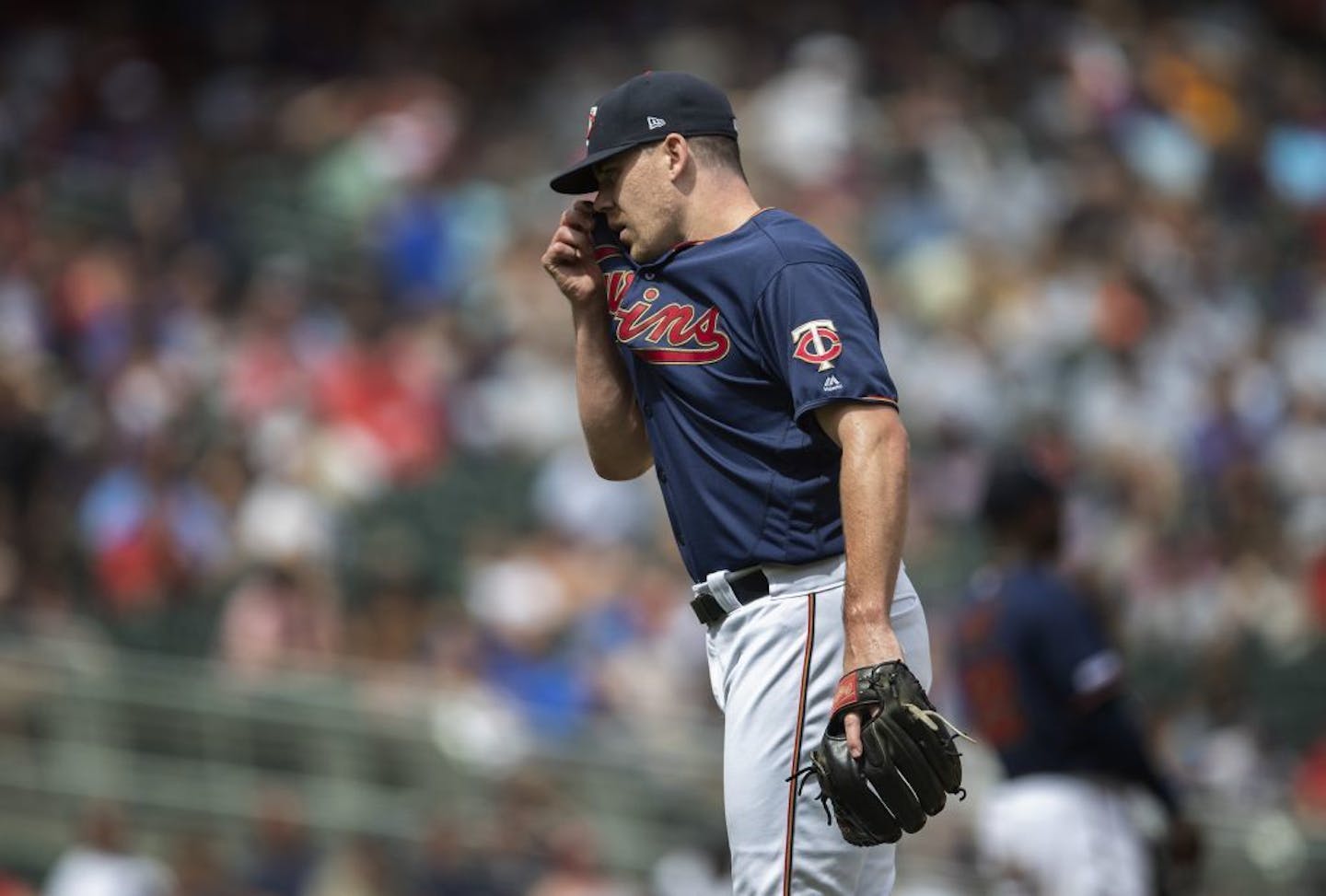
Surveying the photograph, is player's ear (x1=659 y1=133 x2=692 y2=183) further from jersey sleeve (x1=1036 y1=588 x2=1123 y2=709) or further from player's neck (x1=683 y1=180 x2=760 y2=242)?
jersey sleeve (x1=1036 y1=588 x2=1123 y2=709)

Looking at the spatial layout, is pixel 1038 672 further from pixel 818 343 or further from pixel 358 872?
pixel 358 872

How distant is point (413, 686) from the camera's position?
31.3 feet

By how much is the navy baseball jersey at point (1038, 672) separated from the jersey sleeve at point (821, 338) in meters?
2.33

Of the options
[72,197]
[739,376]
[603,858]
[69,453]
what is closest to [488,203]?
[72,197]

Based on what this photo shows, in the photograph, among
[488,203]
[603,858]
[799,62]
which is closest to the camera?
[603,858]

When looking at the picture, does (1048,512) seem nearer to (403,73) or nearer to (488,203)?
(488,203)

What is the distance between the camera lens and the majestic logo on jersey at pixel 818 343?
349cm

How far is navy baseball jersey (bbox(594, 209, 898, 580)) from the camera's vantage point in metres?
3.56

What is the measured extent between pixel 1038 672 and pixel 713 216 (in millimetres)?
2454

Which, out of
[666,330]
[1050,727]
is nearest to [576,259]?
[666,330]

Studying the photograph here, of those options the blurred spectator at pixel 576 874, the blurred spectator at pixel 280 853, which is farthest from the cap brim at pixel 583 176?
the blurred spectator at pixel 280 853

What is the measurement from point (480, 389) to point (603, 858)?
3758mm

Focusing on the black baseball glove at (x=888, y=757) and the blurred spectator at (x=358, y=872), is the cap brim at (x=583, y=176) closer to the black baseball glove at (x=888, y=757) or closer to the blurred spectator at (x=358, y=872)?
the black baseball glove at (x=888, y=757)

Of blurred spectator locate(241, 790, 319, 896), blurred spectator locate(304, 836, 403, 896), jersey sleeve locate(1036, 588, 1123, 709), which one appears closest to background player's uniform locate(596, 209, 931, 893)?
jersey sleeve locate(1036, 588, 1123, 709)
